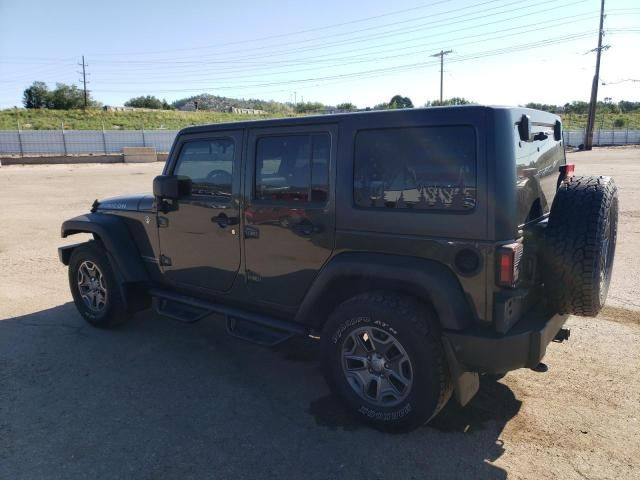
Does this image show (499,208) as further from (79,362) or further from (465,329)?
(79,362)

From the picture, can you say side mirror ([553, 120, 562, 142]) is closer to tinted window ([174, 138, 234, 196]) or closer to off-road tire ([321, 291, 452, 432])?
off-road tire ([321, 291, 452, 432])

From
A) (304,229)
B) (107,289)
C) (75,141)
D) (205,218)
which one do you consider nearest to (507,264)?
(304,229)

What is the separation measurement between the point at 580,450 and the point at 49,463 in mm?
3061

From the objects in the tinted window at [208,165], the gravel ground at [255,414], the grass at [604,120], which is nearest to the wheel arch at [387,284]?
the gravel ground at [255,414]

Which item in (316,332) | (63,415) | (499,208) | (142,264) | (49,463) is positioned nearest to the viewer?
(499,208)

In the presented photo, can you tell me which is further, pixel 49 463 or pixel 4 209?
pixel 4 209

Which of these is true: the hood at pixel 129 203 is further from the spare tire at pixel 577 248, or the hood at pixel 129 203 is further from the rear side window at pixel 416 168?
the spare tire at pixel 577 248

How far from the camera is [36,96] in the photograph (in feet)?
223

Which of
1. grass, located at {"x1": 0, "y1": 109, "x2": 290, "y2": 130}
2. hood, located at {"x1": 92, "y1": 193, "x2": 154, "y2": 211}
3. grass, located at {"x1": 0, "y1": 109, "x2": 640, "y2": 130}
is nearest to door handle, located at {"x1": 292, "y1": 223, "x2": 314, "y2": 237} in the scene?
hood, located at {"x1": 92, "y1": 193, "x2": 154, "y2": 211}

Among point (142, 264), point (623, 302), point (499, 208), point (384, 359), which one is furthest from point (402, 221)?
point (623, 302)

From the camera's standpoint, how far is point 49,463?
9.43ft

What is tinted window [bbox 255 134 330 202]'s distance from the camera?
11.0ft

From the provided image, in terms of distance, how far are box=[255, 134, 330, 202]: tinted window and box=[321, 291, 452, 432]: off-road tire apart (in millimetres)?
796

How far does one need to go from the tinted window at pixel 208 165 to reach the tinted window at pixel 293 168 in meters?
0.32
